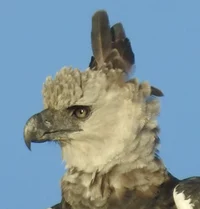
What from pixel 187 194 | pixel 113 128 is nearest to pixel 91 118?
pixel 113 128

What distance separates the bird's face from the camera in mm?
9922

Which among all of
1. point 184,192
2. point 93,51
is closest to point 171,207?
point 184,192

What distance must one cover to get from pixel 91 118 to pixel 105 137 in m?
0.20

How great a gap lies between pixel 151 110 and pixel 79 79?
2.07 ft

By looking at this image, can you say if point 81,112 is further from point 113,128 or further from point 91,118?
point 113,128

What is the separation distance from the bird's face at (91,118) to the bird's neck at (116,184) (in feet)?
0.29

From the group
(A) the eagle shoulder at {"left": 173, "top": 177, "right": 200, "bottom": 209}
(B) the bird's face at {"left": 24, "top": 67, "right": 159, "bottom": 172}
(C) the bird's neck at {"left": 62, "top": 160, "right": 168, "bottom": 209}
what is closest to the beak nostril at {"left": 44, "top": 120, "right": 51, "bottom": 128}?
(B) the bird's face at {"left": 24, "top": 67, "right": 159, "bottom": 172}

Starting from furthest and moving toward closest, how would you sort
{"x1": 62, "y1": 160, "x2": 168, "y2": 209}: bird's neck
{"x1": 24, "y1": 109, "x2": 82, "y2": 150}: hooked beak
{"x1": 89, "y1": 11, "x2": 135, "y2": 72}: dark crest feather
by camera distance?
{"x1": 89, "y1": 11, "x2": 135, "y2": 72}: dark crest feather → {"x1": 24, "y1": 109, "x2": 82, "y2": 150}: hooked beak → {"x1": 62, "y1": 160, "x2": 168, "y2": 209}: bird's neck

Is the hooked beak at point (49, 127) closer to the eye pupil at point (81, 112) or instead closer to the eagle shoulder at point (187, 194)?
the eye pupil at point (81, 112)

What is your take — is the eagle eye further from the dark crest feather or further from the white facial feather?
the dark crest feather

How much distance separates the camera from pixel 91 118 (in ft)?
32.9

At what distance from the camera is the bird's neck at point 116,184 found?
983cm

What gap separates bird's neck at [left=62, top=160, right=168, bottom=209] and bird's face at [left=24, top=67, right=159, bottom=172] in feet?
0.29

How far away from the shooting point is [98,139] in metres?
9.98
